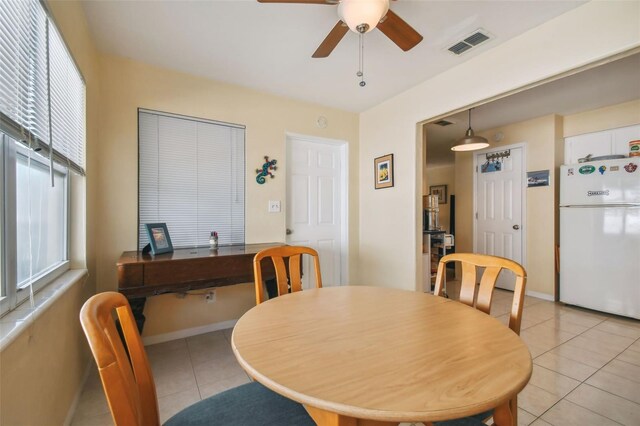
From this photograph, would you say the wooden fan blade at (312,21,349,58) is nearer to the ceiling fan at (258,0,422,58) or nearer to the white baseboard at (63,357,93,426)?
the ceiling fan at (258,0,422,58)

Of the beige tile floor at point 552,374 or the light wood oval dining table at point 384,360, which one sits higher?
the light wood oval dining table at point 384,360

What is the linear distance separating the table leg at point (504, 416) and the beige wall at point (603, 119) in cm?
414

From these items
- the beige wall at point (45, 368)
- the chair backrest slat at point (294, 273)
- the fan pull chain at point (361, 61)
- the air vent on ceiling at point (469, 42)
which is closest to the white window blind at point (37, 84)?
the beige wall at point (45, 368)

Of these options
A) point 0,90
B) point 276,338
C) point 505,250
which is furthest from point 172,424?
point 505,250

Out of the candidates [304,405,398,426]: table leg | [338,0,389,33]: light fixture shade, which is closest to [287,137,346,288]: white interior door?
[338,0,389,33]: light fixture shade

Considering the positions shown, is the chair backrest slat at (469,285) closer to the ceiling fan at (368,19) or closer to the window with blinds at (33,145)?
the ceiling fan at (368,19)

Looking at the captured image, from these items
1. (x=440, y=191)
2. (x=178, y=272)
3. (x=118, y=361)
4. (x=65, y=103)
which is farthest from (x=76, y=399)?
(x=440, y=191)

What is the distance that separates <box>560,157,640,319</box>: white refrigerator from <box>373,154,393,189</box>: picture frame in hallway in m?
2.26

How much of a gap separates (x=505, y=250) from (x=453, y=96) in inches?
112

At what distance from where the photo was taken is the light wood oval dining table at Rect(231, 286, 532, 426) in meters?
0.66

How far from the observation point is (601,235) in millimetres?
3176

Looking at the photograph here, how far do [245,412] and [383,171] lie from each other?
9.35 ft

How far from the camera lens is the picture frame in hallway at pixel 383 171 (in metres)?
3.25

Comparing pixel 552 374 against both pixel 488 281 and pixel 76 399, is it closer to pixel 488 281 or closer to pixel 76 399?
pixel 488 281
